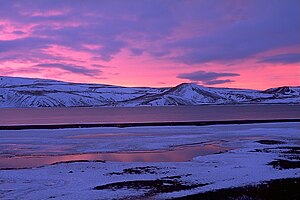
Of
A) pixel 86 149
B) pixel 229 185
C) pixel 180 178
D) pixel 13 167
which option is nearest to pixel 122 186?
pixel 180 178

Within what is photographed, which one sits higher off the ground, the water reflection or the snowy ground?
the water reflection

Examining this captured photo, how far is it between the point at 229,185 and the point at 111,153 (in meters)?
13.2

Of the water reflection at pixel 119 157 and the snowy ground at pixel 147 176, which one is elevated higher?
the water reflection at pixel 119 157

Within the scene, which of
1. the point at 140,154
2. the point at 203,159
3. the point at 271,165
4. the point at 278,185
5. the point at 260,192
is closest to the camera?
the point at 260,192

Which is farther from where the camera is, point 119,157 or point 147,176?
point 119,157

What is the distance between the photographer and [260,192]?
16.2 metres

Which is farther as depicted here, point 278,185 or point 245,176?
point 245,176

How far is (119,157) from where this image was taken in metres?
27.1

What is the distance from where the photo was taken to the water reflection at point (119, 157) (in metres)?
25.0

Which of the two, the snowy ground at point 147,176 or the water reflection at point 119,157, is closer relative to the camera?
the snowy ground at point 147,176

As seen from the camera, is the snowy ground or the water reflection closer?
the snowy ground

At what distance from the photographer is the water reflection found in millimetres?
25050

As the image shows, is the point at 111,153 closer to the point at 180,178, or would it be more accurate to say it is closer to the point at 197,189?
the point at 180,178

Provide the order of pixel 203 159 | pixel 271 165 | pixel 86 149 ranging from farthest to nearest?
pixel 86 149, pixel 203 159, pixel 271 165
